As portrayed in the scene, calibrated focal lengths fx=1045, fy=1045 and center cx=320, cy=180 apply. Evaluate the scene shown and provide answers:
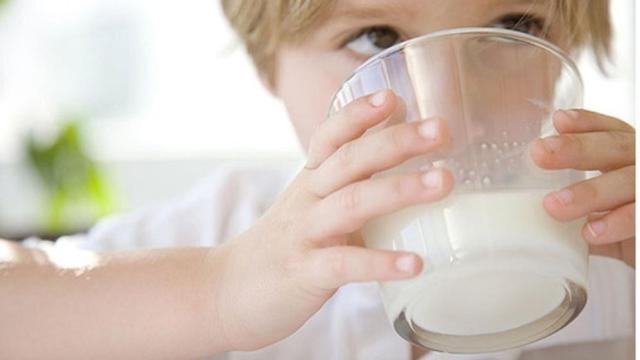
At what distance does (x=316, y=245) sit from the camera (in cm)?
77

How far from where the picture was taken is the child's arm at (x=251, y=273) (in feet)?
2.27

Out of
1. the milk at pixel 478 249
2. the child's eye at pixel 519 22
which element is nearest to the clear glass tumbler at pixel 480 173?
the milk at pixel 478 249

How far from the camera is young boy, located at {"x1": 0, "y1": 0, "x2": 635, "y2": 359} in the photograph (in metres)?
0.71

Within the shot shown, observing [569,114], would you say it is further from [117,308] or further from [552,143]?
[117,308]

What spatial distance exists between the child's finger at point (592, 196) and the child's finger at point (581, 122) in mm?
36

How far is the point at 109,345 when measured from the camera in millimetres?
908

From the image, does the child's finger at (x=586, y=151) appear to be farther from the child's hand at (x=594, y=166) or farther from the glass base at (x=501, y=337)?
the glass base at (x=501, y=337)

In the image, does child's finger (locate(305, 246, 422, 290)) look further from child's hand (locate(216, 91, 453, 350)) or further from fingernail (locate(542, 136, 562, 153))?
fingernail (locate(542, 136, 562, 153))

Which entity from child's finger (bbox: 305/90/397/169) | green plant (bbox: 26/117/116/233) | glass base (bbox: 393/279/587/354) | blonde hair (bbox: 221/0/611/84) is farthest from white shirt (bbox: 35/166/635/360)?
green plant (bbox: 26/117/116/233)

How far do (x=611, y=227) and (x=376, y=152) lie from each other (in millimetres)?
205

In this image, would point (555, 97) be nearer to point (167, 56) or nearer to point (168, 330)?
point (168, 330)

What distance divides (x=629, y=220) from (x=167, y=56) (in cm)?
271

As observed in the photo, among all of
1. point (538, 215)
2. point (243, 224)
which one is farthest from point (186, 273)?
point (243, 224)

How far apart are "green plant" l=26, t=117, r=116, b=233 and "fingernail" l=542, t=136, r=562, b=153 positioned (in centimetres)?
244
